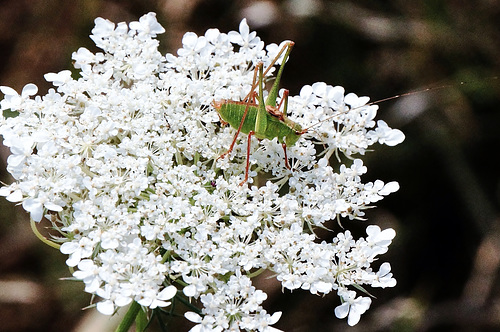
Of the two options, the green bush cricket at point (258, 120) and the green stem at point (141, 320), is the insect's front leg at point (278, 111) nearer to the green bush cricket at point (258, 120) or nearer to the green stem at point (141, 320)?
the green bush cricket at point (258, 120)

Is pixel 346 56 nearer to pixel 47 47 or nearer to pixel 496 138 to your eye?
pixel 496 138

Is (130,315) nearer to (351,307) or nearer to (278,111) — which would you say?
(351,307)

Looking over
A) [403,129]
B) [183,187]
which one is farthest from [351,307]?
[403,129]

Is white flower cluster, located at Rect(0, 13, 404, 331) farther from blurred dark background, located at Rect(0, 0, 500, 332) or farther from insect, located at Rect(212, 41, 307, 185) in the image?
blurred dark background, located at Rect(0, 0, 500, 332)

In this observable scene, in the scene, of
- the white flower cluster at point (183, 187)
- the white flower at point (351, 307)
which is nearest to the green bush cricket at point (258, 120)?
the white flower cluster at point (183, 187)

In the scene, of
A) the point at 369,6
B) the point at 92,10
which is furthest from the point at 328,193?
the point at 92,10

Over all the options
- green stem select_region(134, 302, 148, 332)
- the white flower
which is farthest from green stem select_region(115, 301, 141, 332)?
the white flower
